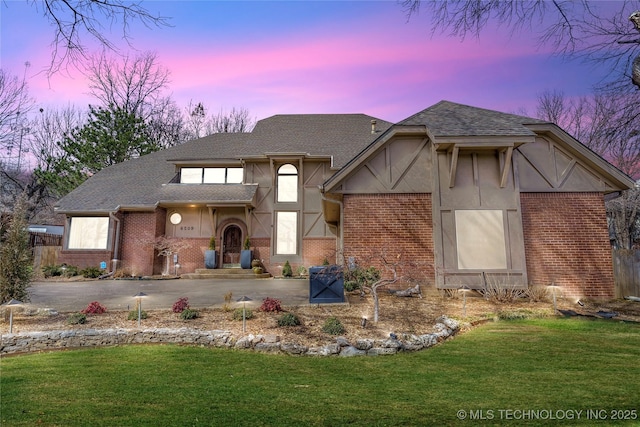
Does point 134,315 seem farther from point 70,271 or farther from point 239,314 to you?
point 70,271

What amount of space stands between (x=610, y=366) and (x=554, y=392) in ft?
5.55

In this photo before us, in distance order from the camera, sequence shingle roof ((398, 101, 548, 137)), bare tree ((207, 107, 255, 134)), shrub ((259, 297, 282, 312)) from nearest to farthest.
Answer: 1. shrub ((259, 297, 282, 312))
2. shingle roof ((398, 101, 548, 137))
3. bare tree ((207, 107, 255, 134))

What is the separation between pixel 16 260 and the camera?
8125 millimetres

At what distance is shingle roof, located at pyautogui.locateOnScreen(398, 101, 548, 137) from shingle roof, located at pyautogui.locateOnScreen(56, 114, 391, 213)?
672 cm

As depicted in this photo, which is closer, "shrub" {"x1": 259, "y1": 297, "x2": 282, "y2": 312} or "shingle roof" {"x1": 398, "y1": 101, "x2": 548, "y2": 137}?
"shrub" {"x1": 259, "y1": 297, "x2": 282, "y2": 312}

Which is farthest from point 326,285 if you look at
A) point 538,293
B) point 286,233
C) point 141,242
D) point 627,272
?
point 141,242

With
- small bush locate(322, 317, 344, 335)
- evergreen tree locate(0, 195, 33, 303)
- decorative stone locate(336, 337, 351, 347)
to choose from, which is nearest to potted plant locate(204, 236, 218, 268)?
evergreen tree locate(0, 195, 33, 303)

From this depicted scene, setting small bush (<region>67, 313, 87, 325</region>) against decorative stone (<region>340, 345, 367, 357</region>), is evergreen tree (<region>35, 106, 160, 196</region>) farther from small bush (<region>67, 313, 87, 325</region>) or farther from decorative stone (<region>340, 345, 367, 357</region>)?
decorative stone (<region>340, 345, 367, 357</region>)

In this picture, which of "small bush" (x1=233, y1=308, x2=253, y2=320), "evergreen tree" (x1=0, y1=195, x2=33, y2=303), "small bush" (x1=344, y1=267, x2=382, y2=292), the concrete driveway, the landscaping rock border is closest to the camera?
the landscaping rock border

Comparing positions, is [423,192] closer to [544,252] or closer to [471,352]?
[544,252]

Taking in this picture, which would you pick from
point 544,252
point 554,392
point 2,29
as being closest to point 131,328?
point 2,29

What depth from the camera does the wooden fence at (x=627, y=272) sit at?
1036 cm

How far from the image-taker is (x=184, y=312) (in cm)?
721

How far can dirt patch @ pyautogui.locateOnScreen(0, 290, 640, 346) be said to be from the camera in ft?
21.1
